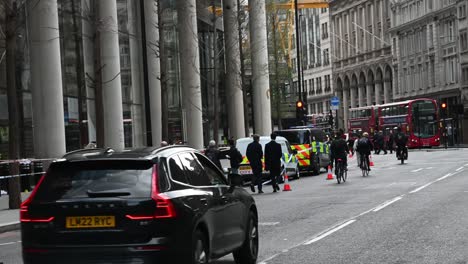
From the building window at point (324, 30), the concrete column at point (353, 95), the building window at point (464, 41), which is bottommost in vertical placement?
the concrete column at point (353, 95)

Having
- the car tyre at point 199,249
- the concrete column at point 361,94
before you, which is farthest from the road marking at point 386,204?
the concrete column at point 361,94

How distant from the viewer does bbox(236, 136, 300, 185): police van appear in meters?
34.7

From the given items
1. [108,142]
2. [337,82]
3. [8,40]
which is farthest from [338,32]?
[8,40]

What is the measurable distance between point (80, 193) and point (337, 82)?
123 meters

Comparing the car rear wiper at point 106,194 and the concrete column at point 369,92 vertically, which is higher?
the concrete column at point 369,92

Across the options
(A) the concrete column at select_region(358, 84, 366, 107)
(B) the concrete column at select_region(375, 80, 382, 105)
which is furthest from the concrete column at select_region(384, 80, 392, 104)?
(A) the concrete column at select_region(358, 84, 366, 107)

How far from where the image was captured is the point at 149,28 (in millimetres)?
45906

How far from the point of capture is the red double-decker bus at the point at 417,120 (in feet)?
241

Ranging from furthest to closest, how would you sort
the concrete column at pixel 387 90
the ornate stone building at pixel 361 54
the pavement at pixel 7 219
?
the ornate stone building at pixel 361 54, the concrete column at pixel 387 90, the pavement at pixel 7 219

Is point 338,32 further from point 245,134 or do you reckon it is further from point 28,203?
point 28,203

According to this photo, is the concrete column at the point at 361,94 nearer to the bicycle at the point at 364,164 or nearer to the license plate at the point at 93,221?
the bicycle at the point at 364,164

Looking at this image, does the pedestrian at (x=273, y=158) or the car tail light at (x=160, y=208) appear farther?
the pedestrian at (x=273, y=158)

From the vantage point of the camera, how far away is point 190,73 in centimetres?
4997

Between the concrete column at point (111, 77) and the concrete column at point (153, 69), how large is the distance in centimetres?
625
